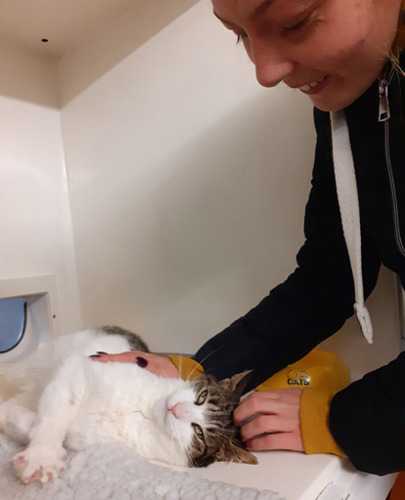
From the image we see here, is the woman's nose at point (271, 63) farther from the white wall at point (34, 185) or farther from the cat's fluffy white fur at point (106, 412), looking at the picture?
the white wall at point (34, 185)

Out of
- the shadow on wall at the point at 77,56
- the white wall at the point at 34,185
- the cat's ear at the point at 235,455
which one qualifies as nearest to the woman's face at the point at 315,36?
the cat's ear at the point at 235,455

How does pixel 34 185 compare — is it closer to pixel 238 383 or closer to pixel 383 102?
pixel 238 383

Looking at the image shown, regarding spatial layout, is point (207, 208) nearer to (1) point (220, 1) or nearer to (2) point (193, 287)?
(2) point (193, 287)

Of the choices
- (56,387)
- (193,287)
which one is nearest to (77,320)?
(193,287)

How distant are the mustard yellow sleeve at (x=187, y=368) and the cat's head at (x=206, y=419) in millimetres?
49

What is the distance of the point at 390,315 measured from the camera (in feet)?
3.77

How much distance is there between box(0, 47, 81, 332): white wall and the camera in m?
1.49

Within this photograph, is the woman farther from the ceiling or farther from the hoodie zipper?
the ceiling

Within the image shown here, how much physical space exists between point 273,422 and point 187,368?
32 centimetres

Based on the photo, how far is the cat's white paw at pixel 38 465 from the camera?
67cm

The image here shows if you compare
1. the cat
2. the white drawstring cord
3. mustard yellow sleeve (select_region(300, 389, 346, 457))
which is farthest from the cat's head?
the white drawstring cord

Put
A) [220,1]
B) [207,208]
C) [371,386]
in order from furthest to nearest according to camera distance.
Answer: [207,208] < [371,386] < [220,1]

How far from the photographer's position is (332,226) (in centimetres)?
98

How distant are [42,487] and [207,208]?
0.94 m
